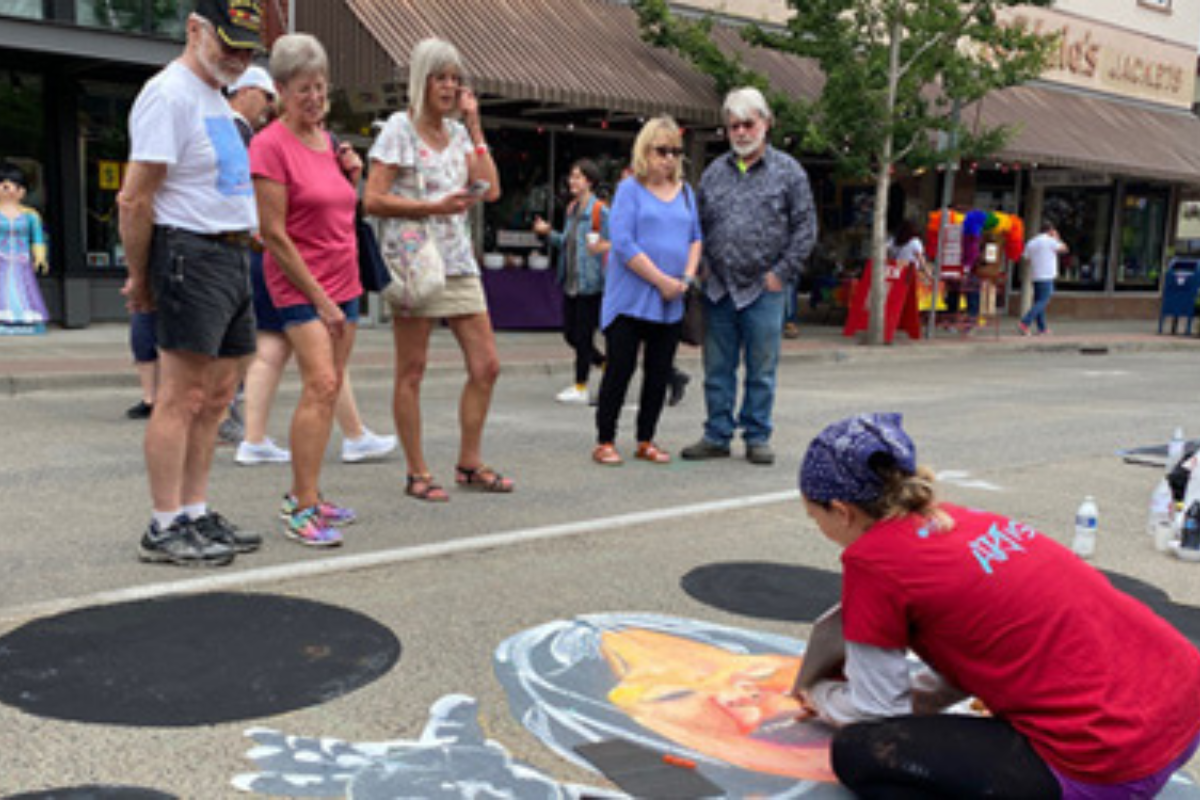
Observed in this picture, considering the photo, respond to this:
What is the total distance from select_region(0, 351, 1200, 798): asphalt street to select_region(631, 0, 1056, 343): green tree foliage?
23.3 feet

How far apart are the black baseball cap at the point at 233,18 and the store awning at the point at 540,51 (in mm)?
8192

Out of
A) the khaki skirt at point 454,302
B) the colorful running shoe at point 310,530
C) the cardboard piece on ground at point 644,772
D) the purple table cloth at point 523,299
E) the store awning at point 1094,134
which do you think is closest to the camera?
the cardboard piece on ground at point 644,772

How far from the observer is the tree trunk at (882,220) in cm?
1479

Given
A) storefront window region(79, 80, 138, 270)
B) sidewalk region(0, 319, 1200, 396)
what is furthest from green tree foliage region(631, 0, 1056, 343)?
storefront window region(79, 80, 138, 270)

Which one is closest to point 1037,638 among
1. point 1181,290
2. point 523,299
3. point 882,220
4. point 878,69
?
point 523,299

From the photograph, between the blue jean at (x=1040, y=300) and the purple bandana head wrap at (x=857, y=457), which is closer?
the purple bandana head wrap at (x=857, y=457)

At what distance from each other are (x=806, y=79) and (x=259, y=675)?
15.5 m

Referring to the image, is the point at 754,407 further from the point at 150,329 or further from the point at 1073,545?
the point at 150,329

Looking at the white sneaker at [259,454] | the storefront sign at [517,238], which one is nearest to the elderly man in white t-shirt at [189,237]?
the white sneaker at [259,454]

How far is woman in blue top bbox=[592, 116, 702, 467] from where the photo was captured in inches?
237

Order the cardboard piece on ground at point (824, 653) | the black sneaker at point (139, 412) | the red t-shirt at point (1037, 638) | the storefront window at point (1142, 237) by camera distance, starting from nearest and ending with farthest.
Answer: the red t-shirt at point (1037, 638), the cardboard piece on ground at point (824, 653), the black sneaker at point (139, 412), the storefront window at point (1142, 237)

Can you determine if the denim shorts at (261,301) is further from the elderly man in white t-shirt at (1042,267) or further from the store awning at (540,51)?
the elderly man in white t-shirt at (1042,267)

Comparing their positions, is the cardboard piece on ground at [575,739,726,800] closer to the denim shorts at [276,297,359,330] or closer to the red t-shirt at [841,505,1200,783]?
the red t-shirt at [841,505,1200,783]

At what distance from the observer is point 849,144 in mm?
16203
